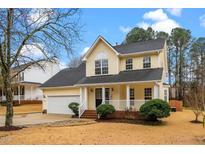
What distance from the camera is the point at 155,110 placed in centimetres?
1675

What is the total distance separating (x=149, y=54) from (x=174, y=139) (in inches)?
391

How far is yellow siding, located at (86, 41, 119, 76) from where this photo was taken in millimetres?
22048

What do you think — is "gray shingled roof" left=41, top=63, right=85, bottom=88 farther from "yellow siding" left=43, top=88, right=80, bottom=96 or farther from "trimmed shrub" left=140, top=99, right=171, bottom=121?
"trimmed shrub" left=140, top=99, right=171, bottom=121

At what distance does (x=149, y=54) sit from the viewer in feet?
68.6

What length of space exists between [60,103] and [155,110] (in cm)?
1023

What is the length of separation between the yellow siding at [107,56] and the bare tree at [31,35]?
6.10 metres

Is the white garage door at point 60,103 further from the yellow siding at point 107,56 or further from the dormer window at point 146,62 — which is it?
the dormer window at point 146,62

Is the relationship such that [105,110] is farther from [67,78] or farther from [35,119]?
[67,78]

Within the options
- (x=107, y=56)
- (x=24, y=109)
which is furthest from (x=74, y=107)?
(x=24, y=109)

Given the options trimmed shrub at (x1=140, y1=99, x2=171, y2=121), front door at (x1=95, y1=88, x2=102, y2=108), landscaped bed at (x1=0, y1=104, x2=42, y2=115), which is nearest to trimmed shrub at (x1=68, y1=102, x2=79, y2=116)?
front door at (x1=95, y1=88, x2=102, y2=108)

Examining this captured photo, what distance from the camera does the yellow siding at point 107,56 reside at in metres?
22.0

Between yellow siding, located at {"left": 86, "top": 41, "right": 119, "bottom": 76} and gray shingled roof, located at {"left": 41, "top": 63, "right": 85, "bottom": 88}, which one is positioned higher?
yellow siding, located at {"left": 86, "top": 41, "right": 119, "bottom": 76}
